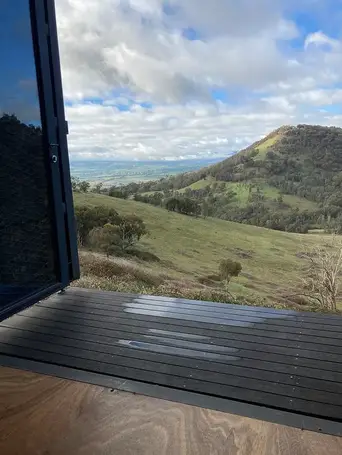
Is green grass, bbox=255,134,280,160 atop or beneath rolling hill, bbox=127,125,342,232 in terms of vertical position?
atop

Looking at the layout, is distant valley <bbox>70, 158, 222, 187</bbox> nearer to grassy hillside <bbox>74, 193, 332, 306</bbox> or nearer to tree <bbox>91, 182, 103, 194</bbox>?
tree <bbox>91, 182, 103, 194</bbox>

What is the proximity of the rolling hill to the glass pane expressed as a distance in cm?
233

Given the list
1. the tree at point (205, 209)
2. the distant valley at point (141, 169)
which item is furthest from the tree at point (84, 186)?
the tree at point (205, 209)

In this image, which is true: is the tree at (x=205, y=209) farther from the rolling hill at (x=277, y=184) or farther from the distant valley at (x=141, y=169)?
the distant valley at (x=141, y=169)

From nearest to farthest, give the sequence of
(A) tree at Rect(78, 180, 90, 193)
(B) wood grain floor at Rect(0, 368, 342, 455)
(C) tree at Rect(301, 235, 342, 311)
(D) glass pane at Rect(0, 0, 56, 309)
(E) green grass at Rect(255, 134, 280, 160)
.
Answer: (B) wood grain floor at Rect(0, 368, 342, 455), (D) glass pane at Rect(0, 0, 56, 309), (C) tree at Rect(301, 235, 342, 311), (A) tree at Rect(78, 180, 90, 193), (E) green grass at Rect(255, 134, 280, 160)

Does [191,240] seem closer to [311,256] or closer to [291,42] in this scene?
[311,256]

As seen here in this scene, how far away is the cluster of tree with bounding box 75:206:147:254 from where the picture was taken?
4.18m

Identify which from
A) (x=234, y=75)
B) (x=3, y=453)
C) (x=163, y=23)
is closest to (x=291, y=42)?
(x=234, y=75)

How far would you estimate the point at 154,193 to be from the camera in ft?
15.4

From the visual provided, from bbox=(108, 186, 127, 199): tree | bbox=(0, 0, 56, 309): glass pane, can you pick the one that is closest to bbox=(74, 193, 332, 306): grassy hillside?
bbox=(108, 186, 127, 199): tree

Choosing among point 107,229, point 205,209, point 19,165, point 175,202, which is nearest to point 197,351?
point 19,165

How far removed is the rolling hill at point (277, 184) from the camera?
3.83 metres

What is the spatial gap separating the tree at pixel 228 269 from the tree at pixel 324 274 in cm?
78

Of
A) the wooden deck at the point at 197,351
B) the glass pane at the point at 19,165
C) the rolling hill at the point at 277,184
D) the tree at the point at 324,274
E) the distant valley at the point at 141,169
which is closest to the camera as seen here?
the wooden deck at the point at 197,351
